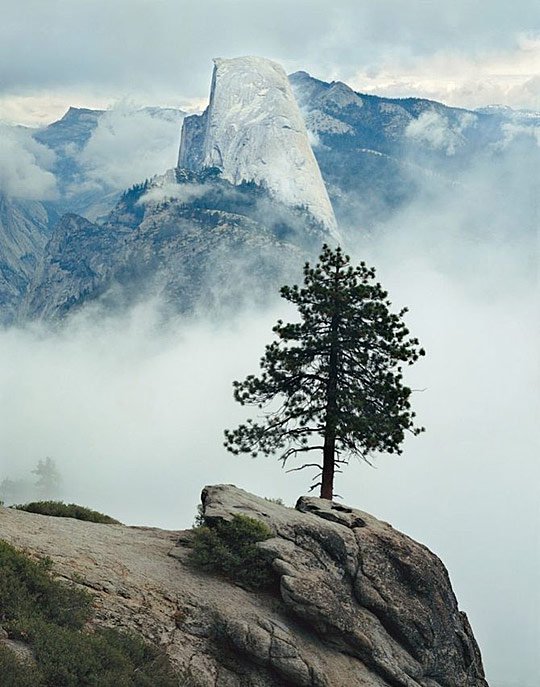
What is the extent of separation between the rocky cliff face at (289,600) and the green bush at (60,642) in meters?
0.91

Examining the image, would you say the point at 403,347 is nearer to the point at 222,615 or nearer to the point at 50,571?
the point at 222,615

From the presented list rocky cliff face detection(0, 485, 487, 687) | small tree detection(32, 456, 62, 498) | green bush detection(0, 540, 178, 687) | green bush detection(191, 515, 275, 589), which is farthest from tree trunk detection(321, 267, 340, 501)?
small tree detection(32, 456, 62, 498)

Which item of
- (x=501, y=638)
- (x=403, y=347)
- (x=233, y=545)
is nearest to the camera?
(x=233, y=545)

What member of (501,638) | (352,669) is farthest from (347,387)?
(501,638)

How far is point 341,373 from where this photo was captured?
101ft

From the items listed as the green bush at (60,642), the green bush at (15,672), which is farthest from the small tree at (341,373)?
the green bush at (15,672)

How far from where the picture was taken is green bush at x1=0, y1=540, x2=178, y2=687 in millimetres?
13883

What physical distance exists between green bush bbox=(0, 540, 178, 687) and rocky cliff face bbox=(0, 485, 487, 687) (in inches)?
35.9

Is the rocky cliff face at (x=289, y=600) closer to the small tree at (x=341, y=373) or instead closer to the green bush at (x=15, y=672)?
the green bush at (x=15, y=672)

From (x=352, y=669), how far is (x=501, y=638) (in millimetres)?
202897

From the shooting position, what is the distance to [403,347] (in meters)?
30.1

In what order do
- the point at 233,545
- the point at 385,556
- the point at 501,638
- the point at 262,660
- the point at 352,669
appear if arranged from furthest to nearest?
1. the point at 501,638
2. the point at 385,556
3. the point at 233,545
4. the point at 352,669
5. the point at 262,660

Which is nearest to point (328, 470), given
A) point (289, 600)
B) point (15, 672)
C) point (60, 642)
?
point (289, 600)

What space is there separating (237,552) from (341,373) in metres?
11.9
